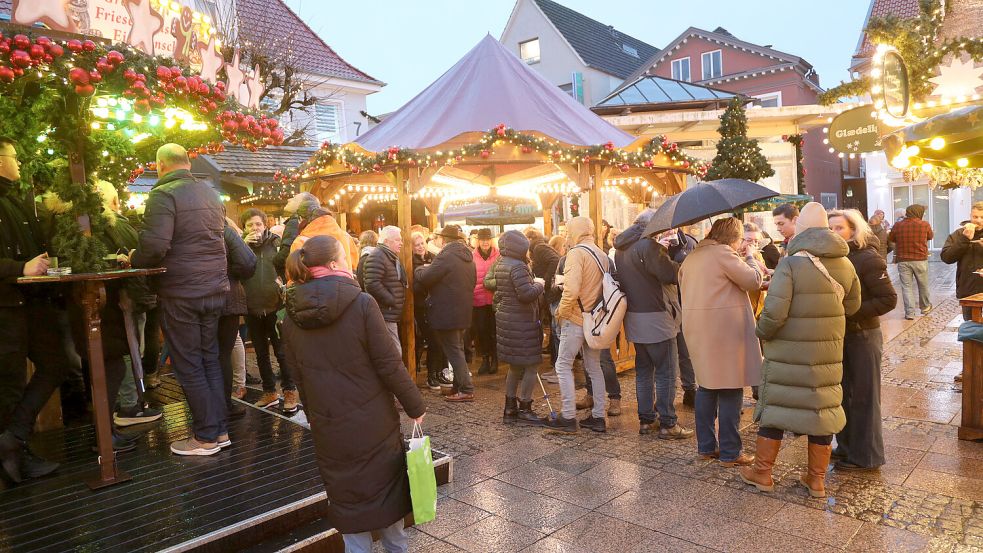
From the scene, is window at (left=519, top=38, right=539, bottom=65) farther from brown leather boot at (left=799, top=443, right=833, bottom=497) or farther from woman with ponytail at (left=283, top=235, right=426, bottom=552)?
woman with ponytail at (left=283, top=235, right=426, bottom=552)

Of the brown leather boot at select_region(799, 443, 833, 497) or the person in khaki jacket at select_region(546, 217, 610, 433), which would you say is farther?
the person in khaki jacket at select_region(546, 217, 610, 433)

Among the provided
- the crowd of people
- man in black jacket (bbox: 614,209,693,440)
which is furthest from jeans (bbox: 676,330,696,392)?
man in black jacket (bbox: 614,209,693,440)

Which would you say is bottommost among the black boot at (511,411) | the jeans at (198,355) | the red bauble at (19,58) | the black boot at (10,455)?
the black boot at (511,411)

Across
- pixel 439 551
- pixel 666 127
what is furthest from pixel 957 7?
pixel 666 127

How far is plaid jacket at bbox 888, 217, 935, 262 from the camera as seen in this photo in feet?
34.1

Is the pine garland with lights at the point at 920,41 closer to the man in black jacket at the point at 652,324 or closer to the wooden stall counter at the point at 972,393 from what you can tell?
the wooden stall counter at the point at 972,393

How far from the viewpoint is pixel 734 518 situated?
3818 millimetres

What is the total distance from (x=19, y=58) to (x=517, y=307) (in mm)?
4042

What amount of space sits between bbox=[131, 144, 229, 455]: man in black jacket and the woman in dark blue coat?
2.47 meters

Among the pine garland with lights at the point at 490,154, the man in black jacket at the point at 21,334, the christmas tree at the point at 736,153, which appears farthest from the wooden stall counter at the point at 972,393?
the christmas tree at the point at 736,153

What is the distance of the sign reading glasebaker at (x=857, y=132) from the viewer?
281 inches

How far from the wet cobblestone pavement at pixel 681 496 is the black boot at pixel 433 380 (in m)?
1.48

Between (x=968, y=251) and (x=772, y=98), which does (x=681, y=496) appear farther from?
(x=772, y=98)

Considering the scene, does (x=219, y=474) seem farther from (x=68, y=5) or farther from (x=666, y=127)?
(x=666, y=127)
